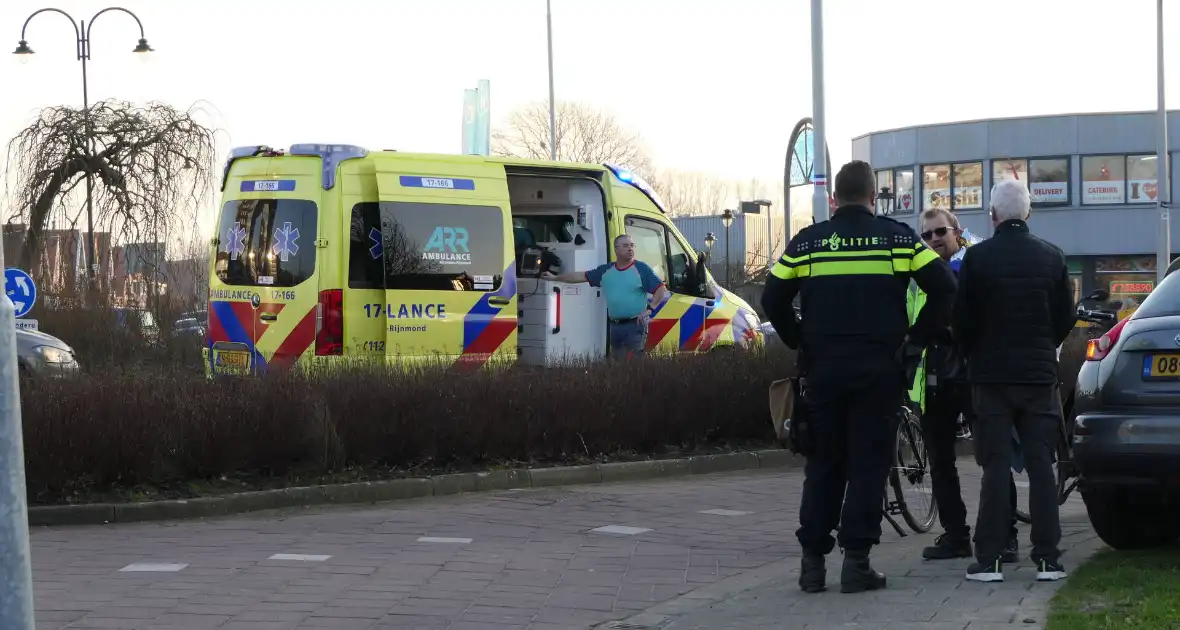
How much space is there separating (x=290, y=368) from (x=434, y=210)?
3124 mm

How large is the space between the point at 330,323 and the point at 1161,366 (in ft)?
26.6

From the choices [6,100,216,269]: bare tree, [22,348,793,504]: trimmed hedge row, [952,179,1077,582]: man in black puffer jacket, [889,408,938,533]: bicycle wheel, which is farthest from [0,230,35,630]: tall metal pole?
[6,100,216,269]: bare tree

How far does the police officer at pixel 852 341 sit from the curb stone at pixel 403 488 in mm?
4261

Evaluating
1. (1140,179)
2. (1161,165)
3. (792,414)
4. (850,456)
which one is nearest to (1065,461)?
(850,456)

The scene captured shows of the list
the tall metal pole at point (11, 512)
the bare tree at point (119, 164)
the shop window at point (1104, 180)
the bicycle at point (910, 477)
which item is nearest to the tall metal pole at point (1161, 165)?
the shop window at point (1104, 180)

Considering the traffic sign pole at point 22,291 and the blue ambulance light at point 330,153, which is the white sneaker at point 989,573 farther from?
the traffic sign pole at point 22,291

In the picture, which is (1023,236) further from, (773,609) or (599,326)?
(599,326)

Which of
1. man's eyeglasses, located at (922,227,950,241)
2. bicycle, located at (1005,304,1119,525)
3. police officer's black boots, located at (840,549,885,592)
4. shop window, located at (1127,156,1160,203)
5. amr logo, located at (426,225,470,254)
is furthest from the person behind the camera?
shop window, located at (1127,156,1160,203)

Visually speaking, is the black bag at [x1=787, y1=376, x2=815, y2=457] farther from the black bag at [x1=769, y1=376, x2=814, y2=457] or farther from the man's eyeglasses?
the man's eyeglasses

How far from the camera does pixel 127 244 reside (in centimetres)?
2491

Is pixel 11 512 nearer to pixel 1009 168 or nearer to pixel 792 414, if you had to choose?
pixel 792 414

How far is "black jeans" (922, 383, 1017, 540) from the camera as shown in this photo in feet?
25.4

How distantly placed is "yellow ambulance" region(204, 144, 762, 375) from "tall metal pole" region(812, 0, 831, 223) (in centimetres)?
474

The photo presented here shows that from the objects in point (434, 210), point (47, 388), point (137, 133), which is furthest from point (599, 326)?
point (137, 133)
